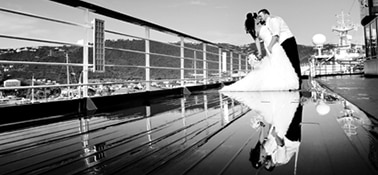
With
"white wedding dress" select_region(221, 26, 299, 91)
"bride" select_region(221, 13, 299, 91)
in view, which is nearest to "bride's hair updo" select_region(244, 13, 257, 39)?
"bride" select_region(221, 13, 299, 91)

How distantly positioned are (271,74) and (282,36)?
0.49 m

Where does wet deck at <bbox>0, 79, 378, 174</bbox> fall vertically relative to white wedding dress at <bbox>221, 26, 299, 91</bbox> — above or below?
below

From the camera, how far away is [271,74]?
9.48ft

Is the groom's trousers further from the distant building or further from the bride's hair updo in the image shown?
the distant building

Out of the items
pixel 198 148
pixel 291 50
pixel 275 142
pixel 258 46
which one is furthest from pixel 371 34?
pixel 198 148

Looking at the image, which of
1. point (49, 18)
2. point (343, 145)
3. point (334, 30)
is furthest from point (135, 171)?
point (334, 30)

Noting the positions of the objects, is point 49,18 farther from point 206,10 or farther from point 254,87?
point 206,10

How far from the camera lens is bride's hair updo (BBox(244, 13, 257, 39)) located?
287 centimetres

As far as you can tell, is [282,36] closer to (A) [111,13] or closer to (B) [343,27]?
(A) [111,13]

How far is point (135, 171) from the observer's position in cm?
49

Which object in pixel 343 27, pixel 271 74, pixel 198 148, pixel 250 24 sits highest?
pixel 343 27

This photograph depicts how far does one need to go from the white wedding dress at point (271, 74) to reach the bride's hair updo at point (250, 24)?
0.33 feet

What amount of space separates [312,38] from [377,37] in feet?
43.6

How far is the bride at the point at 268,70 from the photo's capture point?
2859mm
